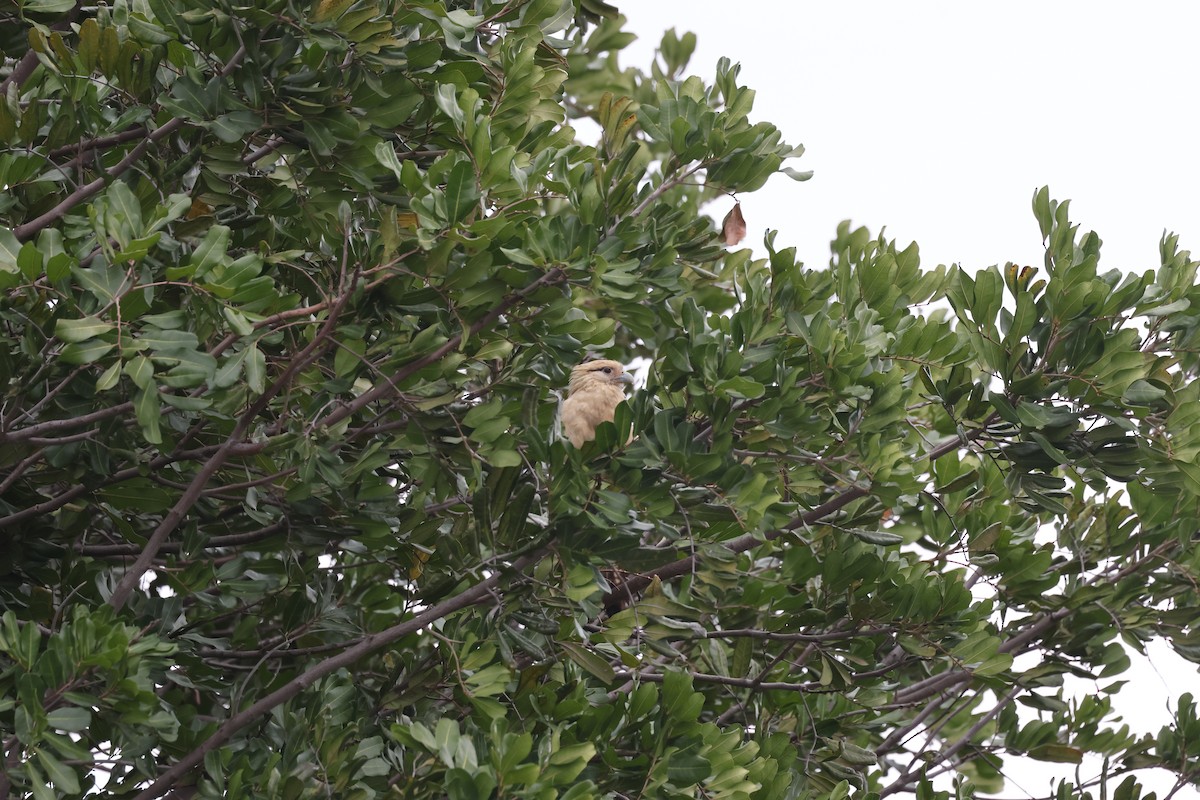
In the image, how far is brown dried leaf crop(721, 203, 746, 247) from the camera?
5.25 meters

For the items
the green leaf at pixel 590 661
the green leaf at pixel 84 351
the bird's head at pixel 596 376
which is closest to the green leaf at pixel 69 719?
the green leaf at pixel 84 351

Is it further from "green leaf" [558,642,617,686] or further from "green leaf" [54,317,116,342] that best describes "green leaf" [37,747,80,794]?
"green leaf" [558,642,617,686]

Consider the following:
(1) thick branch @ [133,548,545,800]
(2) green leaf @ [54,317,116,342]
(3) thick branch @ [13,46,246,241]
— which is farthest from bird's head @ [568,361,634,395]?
(2) green leaf @ [54,317,116,342]

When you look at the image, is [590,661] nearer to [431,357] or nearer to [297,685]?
[297,685]

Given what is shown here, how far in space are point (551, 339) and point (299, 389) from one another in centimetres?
111

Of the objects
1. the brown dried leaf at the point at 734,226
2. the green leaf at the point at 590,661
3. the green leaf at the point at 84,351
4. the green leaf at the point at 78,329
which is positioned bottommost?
the green leaf at the point at 590,661

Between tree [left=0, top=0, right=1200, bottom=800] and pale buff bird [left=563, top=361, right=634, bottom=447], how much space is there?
1304mm

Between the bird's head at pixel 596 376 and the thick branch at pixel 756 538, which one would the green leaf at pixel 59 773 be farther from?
the bird's head at pixel 596 376

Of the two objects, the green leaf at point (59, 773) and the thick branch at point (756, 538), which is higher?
the thick branch at point (756, 538)

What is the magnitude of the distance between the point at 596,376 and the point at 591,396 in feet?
0.57

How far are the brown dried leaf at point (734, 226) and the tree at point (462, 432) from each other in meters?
0.10

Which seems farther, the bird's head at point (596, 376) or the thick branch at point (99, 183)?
the bird's head at point (596, 376)

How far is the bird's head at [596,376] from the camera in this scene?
7070mm

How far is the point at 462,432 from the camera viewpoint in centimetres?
457
